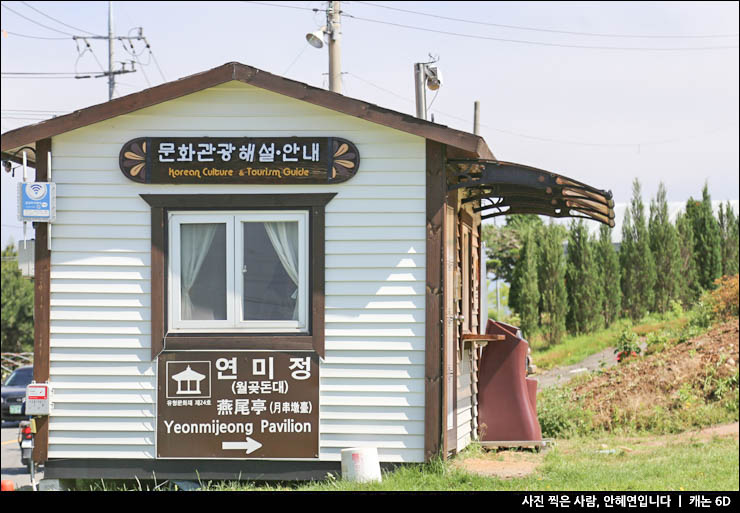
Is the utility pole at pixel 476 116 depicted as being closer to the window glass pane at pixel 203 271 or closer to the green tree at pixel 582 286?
the green tree at pixel 582 286

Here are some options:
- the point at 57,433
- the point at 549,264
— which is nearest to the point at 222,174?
the point at 57,433

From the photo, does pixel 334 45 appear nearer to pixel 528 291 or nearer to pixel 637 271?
pixel 528 291

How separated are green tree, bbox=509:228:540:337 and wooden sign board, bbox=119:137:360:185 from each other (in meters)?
18.1

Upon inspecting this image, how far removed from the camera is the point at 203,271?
9.66 metres

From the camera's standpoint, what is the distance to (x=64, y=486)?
9742 millimetres

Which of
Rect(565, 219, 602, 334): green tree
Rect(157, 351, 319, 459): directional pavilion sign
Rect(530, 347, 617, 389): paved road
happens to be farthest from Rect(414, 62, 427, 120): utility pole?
Rect(565, 219, 602, 334): green tree

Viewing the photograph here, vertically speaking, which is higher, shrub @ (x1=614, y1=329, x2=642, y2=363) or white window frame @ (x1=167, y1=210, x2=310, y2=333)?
white window frame @ (x1=167, y1=210, x2=310, y2=333)

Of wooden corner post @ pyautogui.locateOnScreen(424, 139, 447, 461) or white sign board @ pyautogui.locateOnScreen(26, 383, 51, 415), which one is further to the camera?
white sign board @ pyautogui.locateOnScreen(26, 383, 51, 415)

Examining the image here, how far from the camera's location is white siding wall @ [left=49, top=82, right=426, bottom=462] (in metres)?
9.45

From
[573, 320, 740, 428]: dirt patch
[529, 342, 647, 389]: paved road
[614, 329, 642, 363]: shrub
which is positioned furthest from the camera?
[529, 342, 647, 389]: paved road

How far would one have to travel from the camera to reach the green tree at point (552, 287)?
26641 millimetres

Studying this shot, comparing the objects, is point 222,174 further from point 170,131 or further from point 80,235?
point 80,235

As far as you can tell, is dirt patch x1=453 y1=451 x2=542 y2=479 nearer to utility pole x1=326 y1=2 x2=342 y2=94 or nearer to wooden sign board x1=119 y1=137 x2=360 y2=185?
wooden sign board x1=119 y1=137 x2=360 y2=185

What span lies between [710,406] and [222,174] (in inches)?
352
